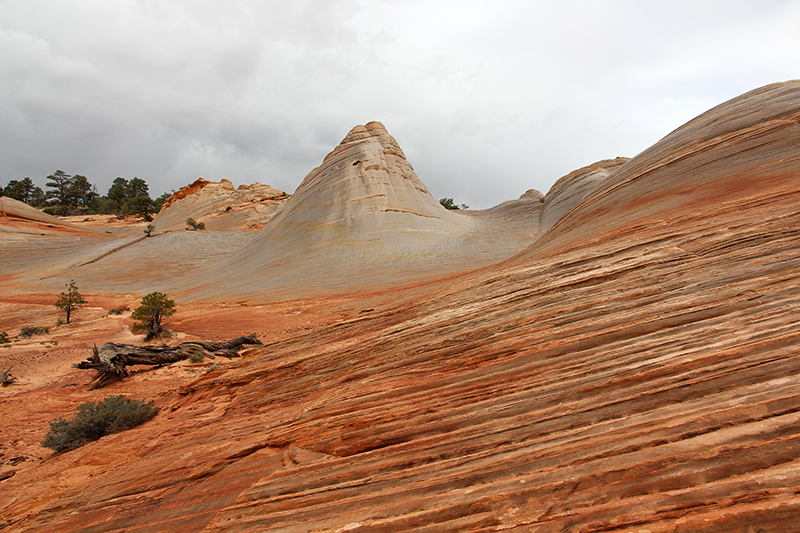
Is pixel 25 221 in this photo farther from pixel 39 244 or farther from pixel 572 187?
pixel 572 187

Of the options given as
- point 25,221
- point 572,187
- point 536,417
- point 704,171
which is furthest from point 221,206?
point 536,417

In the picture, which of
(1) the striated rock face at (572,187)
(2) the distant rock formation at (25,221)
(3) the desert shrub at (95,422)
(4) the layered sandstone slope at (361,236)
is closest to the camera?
(3) the desert shrub at (95,422)

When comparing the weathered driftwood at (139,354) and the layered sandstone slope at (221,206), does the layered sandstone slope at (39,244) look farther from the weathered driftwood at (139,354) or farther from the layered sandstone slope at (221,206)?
the weathered driftwood at (139,354)

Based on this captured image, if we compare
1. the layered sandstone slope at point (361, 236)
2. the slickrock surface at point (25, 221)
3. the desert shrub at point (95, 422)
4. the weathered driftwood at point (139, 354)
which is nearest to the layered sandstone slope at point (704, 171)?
the desert shrub at point (95, 422)

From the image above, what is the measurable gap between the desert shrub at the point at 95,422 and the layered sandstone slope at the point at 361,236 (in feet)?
38.8

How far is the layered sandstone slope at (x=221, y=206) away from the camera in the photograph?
5511 cm

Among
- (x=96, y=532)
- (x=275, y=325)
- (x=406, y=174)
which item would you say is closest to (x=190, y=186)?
(x=406, y=174)

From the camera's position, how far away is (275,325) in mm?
15023

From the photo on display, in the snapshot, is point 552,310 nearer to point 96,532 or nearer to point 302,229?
point 96,532

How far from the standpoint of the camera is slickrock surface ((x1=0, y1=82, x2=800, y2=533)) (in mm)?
2379

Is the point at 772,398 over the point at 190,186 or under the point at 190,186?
under

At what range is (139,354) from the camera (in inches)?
434

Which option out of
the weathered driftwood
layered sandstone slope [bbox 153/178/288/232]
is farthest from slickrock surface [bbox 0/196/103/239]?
the weathered driftwood

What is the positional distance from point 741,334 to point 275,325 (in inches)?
570
